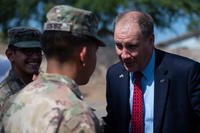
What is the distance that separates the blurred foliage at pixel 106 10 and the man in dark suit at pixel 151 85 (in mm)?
19125

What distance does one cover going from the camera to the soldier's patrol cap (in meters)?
2.71

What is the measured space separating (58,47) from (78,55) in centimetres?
9

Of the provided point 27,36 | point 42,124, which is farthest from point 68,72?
point 27,36

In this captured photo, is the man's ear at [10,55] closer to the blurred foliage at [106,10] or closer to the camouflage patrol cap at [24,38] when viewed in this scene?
the camouflage patrol cap at [24,38]

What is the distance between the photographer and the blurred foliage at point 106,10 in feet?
75.6

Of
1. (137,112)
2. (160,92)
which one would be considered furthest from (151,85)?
(137,112)

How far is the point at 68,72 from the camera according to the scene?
2.69 metres

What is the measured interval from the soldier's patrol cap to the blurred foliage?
2009 cm

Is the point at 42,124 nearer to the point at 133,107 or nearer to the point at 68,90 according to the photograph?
the point at 68,90

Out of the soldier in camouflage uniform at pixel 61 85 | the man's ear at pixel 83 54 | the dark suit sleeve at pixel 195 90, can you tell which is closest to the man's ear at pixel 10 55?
the dark suit sleeve at pixel 195 90

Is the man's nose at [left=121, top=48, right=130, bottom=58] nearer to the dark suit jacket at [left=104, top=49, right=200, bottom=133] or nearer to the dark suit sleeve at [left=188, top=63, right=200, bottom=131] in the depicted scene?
the dark suit jacket at [left=104, top=49, right=200, bottom=133]

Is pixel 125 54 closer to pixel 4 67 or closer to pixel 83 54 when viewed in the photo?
→ pixel 83 54

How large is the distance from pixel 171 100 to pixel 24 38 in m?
1.14

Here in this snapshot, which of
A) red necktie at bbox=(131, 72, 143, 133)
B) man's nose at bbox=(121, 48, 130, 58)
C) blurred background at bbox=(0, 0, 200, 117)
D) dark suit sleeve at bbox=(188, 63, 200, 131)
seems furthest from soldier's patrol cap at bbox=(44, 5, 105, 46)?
blurred background at bbox=(0, 0, 200, 117)
